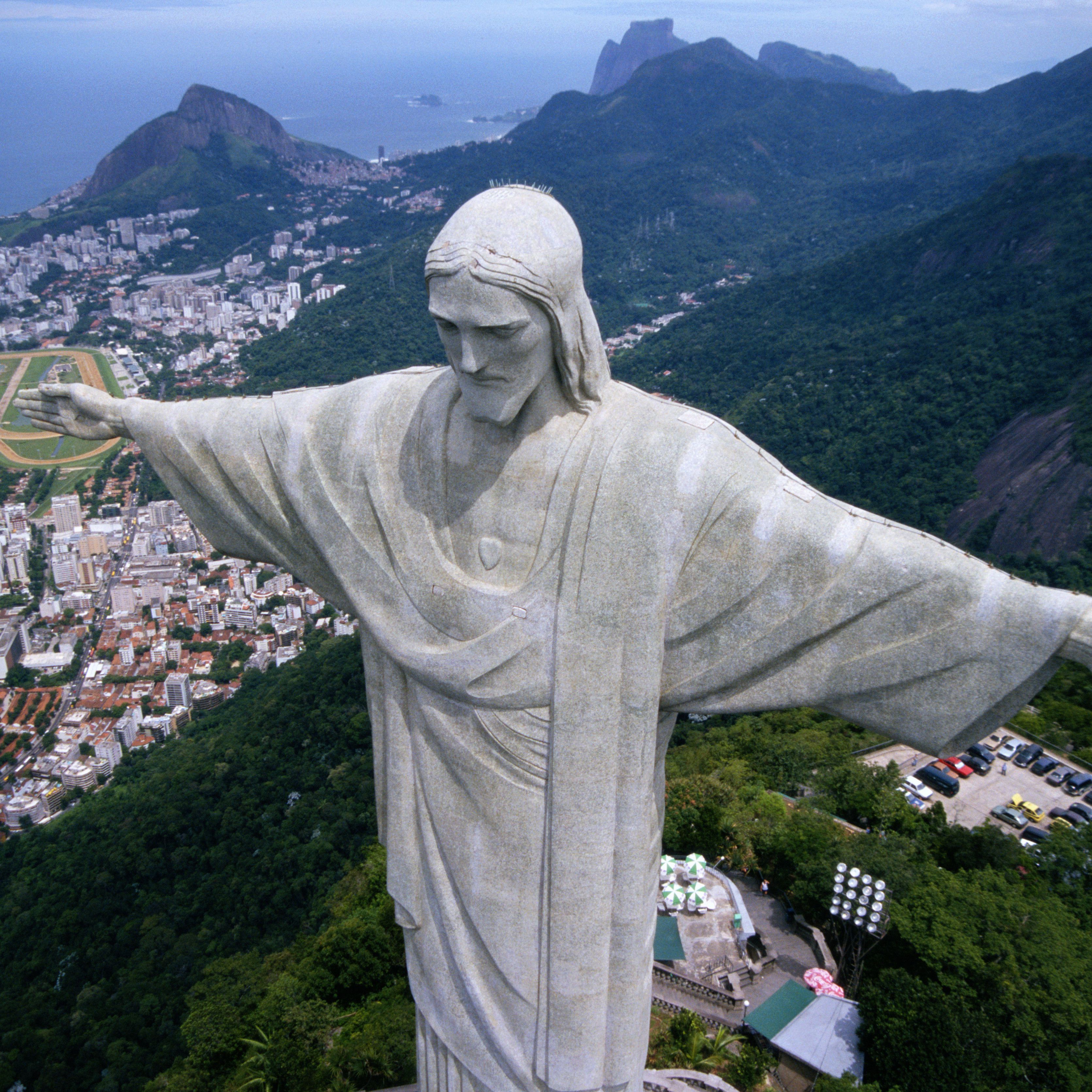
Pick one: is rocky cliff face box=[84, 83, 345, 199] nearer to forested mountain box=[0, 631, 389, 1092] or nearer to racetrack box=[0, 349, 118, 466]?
racetrack box=[0, 349, 118, 466]

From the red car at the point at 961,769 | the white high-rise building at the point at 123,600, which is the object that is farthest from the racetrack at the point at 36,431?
the red car at the point at 961,769

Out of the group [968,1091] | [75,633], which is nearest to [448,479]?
[968,1091]

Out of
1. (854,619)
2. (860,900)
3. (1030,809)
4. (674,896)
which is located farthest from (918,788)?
(854,619)

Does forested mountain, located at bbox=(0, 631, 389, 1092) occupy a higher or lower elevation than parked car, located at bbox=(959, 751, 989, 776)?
lower

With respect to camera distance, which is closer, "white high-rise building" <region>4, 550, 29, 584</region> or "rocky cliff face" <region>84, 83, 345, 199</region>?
"white high-rise building" <region>4, 550, 29, 584</region>

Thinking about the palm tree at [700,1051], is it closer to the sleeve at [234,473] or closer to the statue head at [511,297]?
the sleeve at [234,473]

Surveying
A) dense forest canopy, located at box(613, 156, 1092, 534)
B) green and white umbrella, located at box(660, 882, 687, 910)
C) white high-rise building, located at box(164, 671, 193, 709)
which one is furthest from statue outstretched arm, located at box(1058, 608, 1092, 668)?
white high-rise building, located at box(164, 671, 193, 709)
